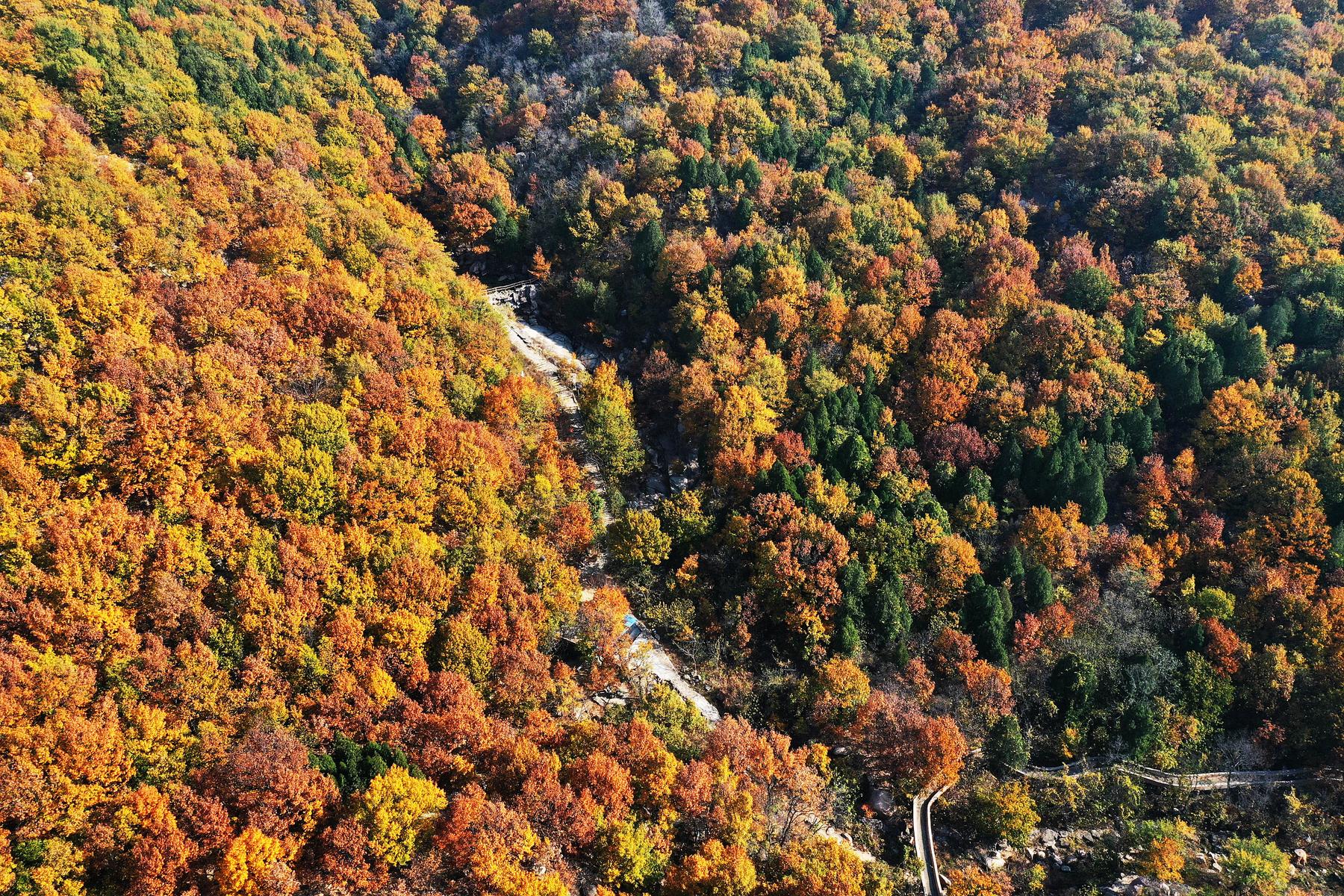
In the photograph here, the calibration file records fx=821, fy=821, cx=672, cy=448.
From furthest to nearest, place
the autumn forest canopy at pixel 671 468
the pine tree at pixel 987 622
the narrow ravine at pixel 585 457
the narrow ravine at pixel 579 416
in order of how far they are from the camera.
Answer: the pine tree at pixel 987 622
the narrow ravine at pixel 579 416
the narrow ravine at pixel 585 457
the autumn forest canopy at pixel 671 468

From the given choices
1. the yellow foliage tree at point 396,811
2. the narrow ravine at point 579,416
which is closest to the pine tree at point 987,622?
the narrow ravine at point 579,416

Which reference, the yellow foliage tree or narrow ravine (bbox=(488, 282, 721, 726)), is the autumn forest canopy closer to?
the yellow foliage tree

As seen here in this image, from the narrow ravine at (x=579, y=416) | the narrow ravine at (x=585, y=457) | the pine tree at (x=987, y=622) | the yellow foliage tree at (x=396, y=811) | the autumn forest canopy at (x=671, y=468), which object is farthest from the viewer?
the pine tree at (x=987, y=622)

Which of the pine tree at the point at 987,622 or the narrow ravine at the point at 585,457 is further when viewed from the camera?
the pine tree at the point at 987,622

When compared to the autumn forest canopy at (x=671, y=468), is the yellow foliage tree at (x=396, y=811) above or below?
below

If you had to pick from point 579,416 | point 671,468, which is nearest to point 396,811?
point 671,468

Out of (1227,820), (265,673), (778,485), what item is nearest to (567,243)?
(778,485)

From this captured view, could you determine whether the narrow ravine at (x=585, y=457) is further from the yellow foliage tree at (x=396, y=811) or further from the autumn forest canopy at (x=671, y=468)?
the yellow foliage tree at (x=396, y=811)

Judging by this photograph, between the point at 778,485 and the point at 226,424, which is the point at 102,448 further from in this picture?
the point at 778,485

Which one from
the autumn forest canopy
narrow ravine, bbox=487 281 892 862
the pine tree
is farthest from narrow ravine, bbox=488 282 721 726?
the pine tree
